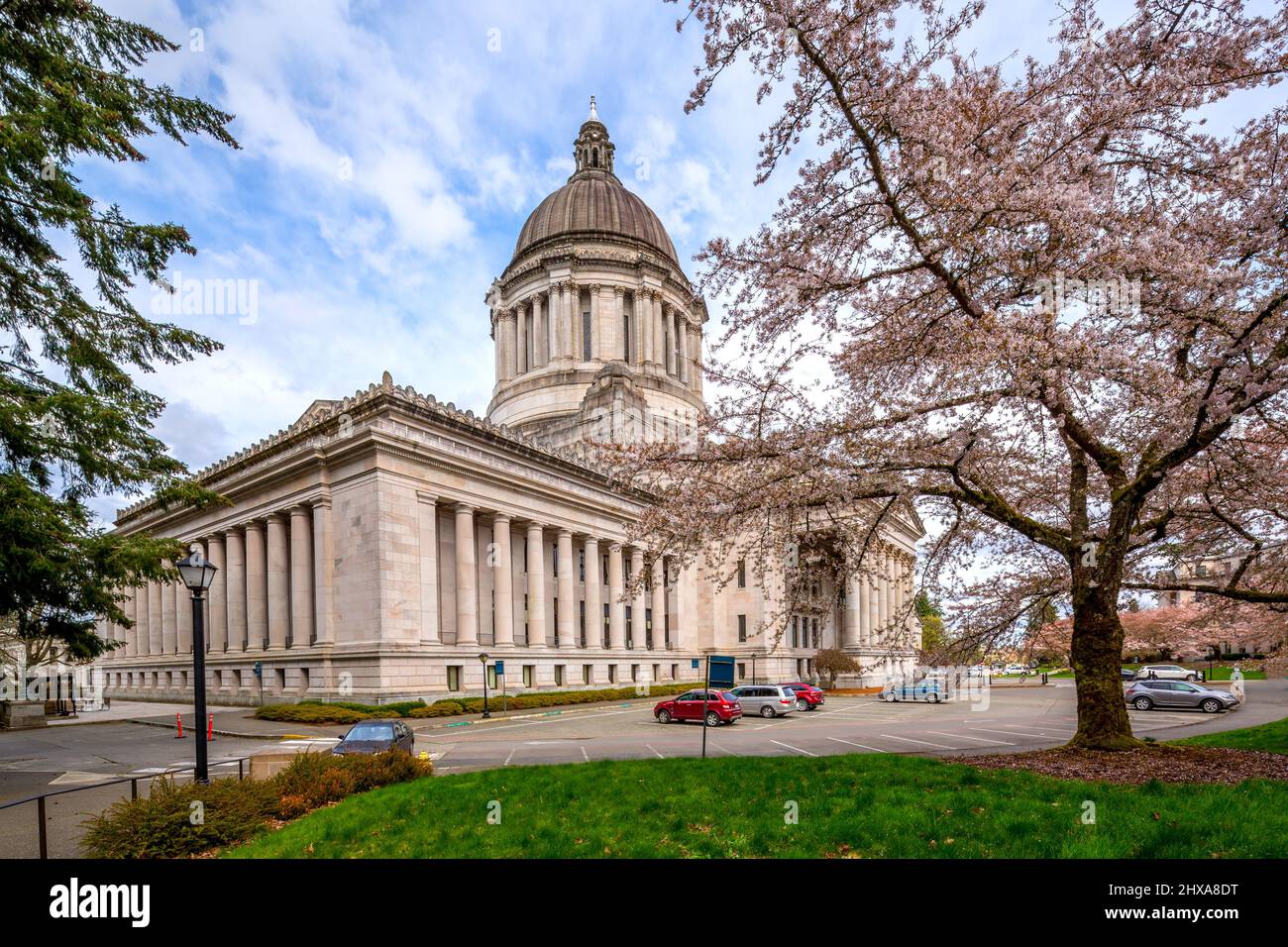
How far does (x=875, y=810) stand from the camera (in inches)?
333

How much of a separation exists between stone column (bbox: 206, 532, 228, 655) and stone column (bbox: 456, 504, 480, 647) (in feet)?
60.9

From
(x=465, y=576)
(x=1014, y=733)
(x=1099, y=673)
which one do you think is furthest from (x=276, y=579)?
(x=1099, y=673)

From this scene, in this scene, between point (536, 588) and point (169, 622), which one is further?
point (169, 622)

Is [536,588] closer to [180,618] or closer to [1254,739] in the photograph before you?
[180,618]

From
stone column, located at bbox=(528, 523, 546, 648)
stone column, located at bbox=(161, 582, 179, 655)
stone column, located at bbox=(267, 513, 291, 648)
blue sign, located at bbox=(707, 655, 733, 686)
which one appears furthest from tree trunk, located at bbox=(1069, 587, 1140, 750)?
stone column, located at bbox=(161, 582, 179, 655)

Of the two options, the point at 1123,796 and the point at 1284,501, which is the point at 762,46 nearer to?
the point at 1123,796

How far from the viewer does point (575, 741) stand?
24062mm

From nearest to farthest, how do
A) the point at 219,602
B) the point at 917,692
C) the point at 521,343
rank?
the point at 917,692, the point at 219,602, the point at 521,343

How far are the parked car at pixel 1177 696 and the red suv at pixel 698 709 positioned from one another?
790 inches

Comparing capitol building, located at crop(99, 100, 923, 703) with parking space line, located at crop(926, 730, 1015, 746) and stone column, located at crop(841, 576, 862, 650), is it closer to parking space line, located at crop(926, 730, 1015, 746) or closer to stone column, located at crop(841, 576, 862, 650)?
stone column, located at crop(841, 576, 862, 650)

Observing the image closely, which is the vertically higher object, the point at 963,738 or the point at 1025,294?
the point at 1025,294

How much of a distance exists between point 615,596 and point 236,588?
83.5 feet

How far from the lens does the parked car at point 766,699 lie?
35062mm
